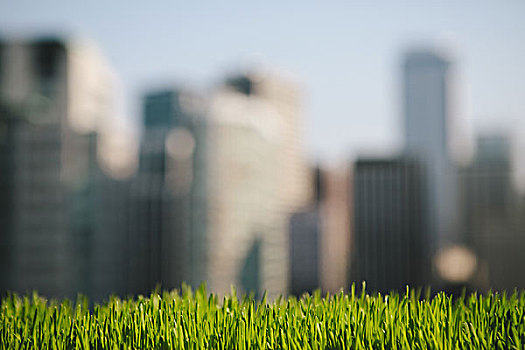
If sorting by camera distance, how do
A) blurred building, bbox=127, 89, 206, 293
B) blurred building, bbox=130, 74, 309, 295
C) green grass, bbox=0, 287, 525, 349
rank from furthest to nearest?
blurred building, bbox=130, 74, 309, 295 → blurred building, bbox=127, 89, 206, 293 → green grass, bbox=0, 287, 525, 349

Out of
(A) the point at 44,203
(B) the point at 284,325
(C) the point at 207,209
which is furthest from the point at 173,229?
(B) the point at 284,325

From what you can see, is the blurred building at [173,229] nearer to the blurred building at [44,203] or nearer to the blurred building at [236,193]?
the blurred building at [236,193]

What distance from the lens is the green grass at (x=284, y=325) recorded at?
10.8ft

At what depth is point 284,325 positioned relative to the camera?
349 centimetres

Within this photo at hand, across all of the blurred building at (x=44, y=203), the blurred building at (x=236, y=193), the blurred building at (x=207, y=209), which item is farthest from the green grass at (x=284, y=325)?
the blurred building at (x=207, y=209)

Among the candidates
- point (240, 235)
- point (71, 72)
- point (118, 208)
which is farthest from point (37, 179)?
point (71, 72)

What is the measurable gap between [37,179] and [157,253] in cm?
6509

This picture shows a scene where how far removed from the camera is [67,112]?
193 metres

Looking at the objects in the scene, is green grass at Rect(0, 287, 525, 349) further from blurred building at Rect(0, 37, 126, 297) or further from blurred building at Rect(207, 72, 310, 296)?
blurred building at Rect(207, 72, 310, 296)

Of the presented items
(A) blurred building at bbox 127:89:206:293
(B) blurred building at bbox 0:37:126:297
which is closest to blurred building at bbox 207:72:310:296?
(A) blurred building at bbox 127:89:206:293

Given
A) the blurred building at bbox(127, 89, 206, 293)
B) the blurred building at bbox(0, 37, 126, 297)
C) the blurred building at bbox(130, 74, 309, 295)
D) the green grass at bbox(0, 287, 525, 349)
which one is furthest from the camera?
the blurred building at bbox(130, 74, 309, 295)

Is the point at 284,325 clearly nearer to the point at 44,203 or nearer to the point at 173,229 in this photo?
the point at 44,203

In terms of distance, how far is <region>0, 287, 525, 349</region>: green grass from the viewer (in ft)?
10.8

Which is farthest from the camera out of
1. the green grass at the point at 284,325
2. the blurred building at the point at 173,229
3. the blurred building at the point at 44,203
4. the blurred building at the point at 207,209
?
the blurred building at the point at 207,209
